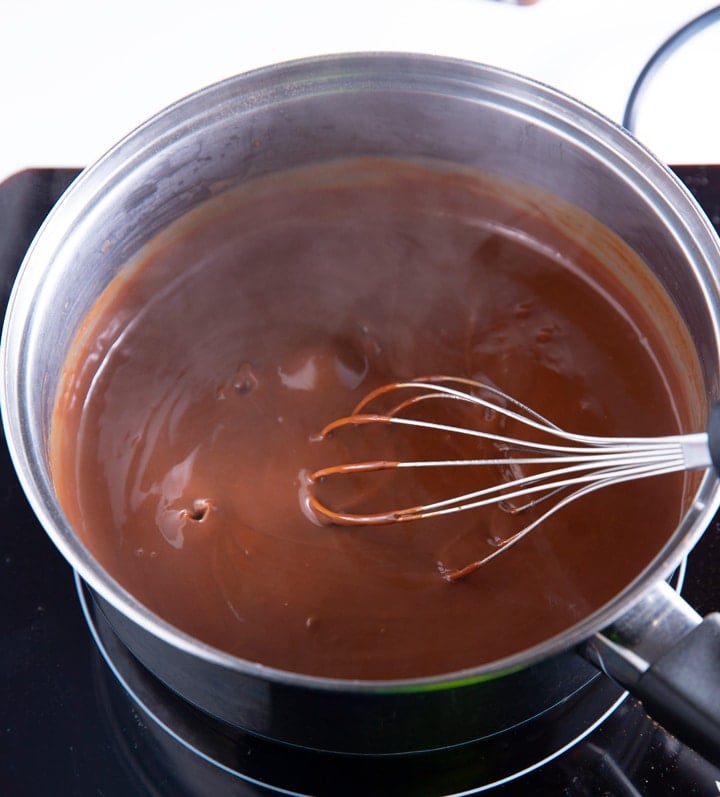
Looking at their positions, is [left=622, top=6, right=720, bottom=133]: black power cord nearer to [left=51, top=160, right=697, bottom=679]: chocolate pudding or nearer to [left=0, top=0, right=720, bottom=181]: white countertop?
[left=0, top=0, right=720, bottom=181]: white countertop

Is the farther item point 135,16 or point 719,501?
point 135,16

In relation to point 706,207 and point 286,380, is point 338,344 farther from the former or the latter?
point 706,207

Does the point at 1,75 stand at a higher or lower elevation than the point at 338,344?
higher

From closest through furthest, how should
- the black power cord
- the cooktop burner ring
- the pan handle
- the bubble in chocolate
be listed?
1. the pan handle
2. the cooktop burner ring
3. the bubble in chocolate
4. the black power cord

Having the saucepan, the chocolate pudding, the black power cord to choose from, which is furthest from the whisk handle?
the black power cord

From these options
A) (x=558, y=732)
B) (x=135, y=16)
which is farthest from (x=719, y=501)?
(x=135, y=16)

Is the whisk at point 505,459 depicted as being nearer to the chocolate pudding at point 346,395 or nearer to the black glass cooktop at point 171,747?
the chocolate pudding at point 346,395
